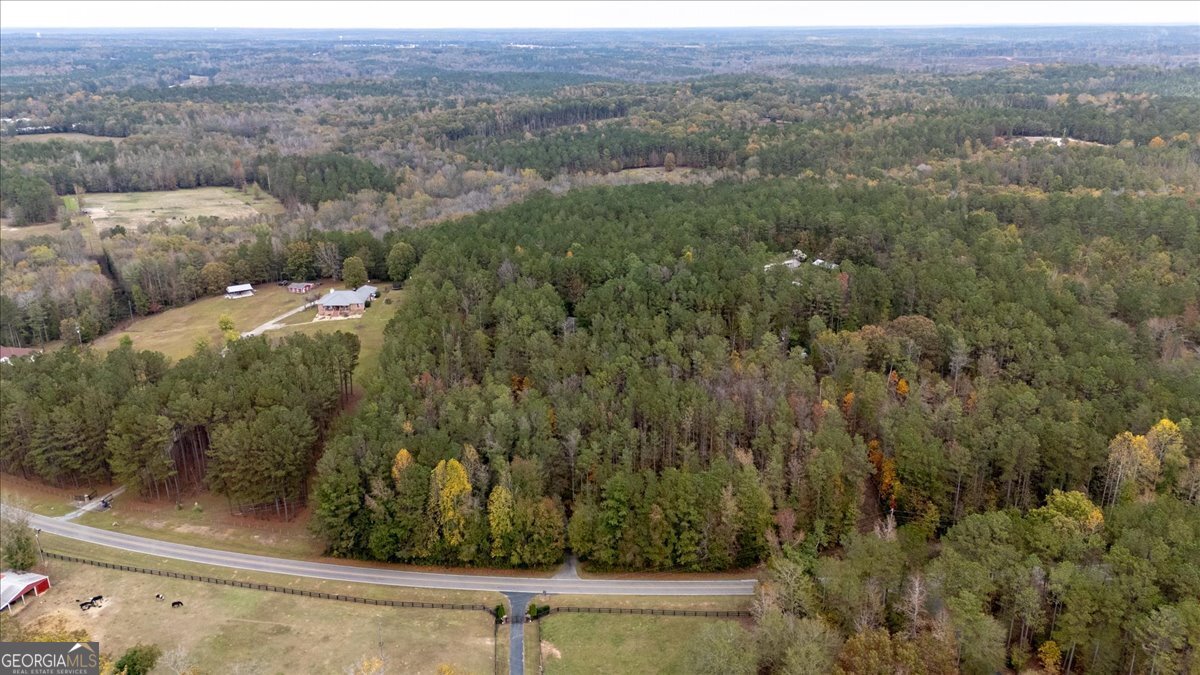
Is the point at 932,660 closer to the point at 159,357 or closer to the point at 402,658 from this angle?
the point at 402,658

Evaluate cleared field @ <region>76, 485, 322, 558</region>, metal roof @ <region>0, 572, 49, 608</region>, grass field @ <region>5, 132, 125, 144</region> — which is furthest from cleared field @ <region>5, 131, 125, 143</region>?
metal roof @ <region>0, 572, 49, 608</region>

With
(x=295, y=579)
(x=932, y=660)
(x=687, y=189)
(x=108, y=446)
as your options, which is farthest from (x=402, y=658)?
(x=687, y=189)

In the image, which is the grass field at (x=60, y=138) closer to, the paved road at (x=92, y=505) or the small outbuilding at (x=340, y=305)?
the small outbuilding at (x=340, y=305)

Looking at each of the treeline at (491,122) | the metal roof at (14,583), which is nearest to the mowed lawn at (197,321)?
the metal roof at (14,583)

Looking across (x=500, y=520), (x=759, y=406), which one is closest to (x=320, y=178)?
(x=500, y=520)

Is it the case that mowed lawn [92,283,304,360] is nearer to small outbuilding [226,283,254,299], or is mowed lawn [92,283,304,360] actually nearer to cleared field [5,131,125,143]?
small outbuilding [226,283,254,299]

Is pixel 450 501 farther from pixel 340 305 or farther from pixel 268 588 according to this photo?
pixel 340 305
